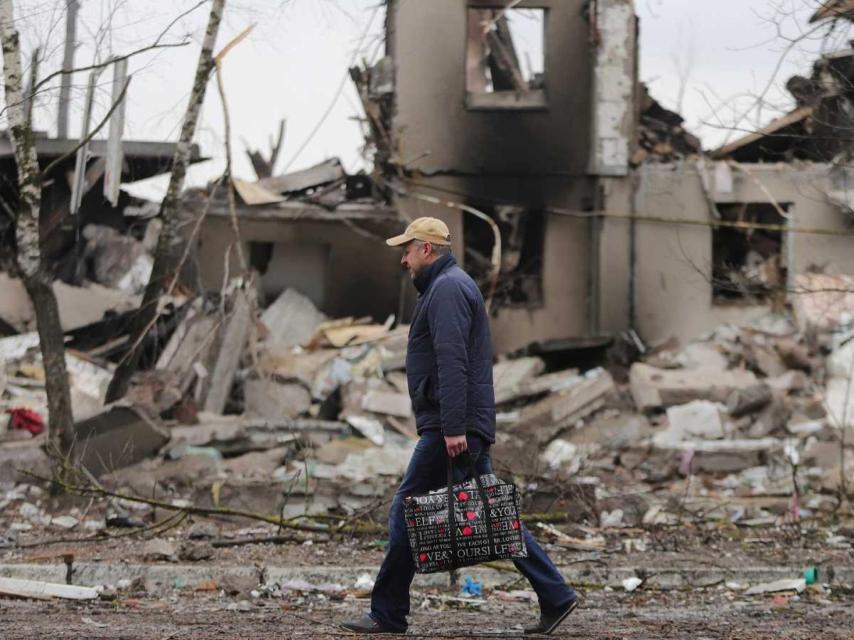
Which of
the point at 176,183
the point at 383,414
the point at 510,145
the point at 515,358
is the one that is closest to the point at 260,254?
the point at 510,145

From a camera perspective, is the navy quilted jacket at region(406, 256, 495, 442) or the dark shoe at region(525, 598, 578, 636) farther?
the dark shoe at region(525, 598, 578, 636)

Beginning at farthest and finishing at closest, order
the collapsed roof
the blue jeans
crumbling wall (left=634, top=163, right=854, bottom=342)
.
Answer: crumbling wall (left=634, top=163, right=854, bottom=342)
the collapsed roof
the blue jeans

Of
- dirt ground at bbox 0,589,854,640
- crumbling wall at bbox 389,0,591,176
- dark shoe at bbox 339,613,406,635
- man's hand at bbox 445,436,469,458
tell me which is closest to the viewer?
man's hand at bbox 445,436,469,458

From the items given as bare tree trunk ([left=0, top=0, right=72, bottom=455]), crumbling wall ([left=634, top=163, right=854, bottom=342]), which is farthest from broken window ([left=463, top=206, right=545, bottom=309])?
bare tree trunk ([left=0, top=0, right=72, bottom=455])

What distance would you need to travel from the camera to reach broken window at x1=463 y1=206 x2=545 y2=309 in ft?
65.6

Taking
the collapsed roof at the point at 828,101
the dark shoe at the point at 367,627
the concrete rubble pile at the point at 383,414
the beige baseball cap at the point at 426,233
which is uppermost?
the collapsed roof at the point at 828,101

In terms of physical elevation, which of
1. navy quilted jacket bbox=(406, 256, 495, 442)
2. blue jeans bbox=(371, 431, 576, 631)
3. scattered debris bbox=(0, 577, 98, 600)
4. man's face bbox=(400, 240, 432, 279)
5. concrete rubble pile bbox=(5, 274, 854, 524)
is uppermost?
man's face bbox=(400, 240, 432, 279)

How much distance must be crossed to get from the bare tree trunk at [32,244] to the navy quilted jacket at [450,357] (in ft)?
14.6

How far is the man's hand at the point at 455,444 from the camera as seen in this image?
5.47m

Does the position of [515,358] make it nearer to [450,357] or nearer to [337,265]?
[337,265]

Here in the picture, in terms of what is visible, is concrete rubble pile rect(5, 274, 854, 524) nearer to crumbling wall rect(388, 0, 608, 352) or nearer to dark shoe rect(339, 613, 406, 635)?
crumbling wall rect(388, 0, 608, 352)

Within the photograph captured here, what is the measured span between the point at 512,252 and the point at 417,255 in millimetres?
14575

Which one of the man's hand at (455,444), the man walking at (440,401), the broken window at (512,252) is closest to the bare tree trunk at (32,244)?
the man walking at (440,401)

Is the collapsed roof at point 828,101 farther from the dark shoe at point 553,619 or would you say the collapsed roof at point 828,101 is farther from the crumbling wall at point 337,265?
the crumbling wall at point 337,265
